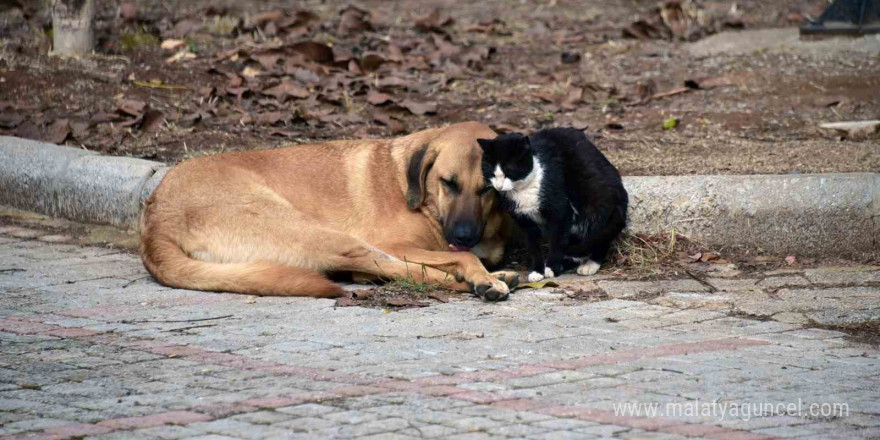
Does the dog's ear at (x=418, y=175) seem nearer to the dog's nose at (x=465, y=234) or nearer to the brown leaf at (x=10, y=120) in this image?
the dog's nose at (x=465, y=234)

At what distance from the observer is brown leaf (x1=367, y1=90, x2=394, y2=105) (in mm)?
8102

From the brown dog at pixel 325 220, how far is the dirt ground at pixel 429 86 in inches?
51.6

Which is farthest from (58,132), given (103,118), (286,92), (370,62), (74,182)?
(370,62)

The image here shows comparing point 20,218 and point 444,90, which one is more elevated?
point 444,90

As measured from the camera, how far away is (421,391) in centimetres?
355

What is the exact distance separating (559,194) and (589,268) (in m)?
0.49

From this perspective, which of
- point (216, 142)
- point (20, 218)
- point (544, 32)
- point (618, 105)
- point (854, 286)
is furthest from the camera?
point (544, 32)

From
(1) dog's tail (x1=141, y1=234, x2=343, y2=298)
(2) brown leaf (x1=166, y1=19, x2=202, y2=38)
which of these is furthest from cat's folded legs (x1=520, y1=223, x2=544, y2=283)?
(2) brown leaf (x1=166, y1=19, x2=202, y2=38)

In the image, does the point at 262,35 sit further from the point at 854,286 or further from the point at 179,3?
the point at 854,286

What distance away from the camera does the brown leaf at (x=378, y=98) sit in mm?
8102

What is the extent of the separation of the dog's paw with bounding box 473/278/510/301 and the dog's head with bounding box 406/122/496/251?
1.20 ft

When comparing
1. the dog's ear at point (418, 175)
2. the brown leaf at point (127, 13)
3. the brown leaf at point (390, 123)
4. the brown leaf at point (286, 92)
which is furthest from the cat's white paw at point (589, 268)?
the brown leaf at point (127, 13)

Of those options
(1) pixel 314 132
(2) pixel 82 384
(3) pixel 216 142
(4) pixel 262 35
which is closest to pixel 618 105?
(1) pixel 314 132

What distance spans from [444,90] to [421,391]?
544 cm
